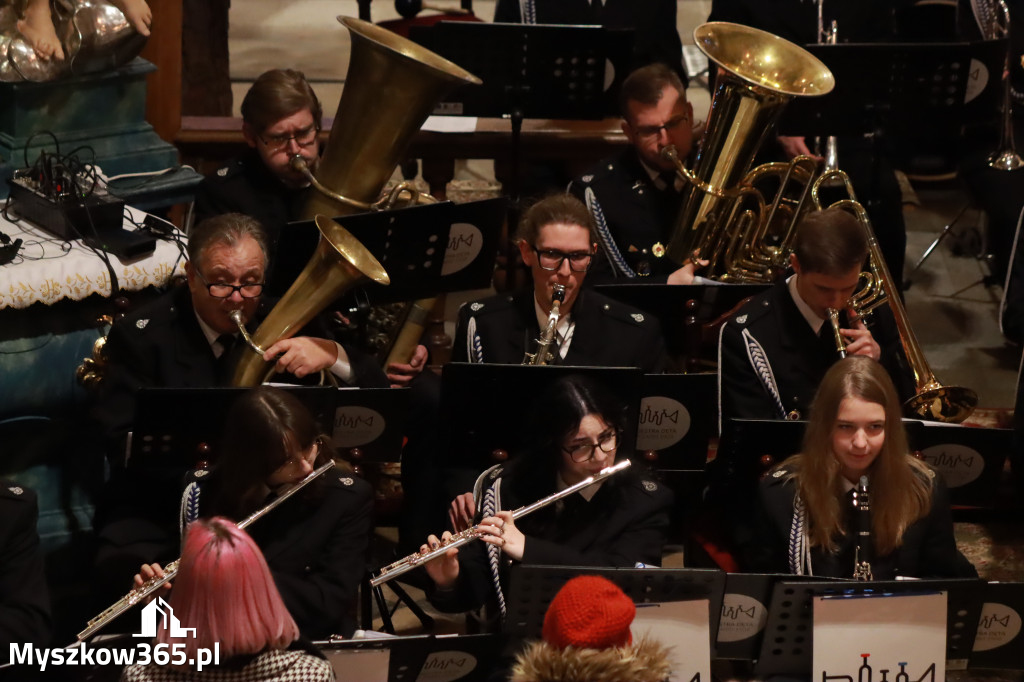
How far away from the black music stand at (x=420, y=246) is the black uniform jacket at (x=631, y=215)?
69cm

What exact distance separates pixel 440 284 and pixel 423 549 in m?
1.01

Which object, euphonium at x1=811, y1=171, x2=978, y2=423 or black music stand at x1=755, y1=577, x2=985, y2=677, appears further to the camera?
euphonium at x1=811, y1=171, x2=978, y2=423

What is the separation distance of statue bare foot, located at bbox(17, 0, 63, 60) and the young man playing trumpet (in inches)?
87.6

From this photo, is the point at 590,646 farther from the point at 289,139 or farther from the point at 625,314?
the point at 289,139

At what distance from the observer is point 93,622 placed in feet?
10.5

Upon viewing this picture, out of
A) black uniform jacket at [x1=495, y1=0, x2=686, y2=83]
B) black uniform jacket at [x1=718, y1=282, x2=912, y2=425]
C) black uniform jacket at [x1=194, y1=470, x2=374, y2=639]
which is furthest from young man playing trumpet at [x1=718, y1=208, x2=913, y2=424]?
black uniform jacket at [x1=495, y1=0, x2=686, y2=83]

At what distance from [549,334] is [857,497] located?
37.7 inches

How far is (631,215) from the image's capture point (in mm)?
4715

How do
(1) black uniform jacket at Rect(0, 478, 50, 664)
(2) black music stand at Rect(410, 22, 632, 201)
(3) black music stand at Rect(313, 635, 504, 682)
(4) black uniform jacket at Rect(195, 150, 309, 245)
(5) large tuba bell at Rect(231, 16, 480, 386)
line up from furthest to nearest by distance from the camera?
(2) black music stand at Rect(410, 22, 632, 201) → (4) black uniform jacket at Rect(195, 150, 309, 245) → (5) large tuba bell at Rect(231, 16, 480, 386) → (1) black uniform jacket at Rect(0, 478, 50, 664) → (3) black music stand at Rect(313, 635, 504, 682)

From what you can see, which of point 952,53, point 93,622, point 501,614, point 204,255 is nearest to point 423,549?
point 501,614

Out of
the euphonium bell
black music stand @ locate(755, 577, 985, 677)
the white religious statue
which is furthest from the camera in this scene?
the white religious statue

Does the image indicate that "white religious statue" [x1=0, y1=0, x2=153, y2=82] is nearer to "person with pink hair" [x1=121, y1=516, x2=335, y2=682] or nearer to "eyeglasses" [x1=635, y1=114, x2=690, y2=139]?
"eyeglasses" [x1=635, y1=114, x2=690, y2=139]

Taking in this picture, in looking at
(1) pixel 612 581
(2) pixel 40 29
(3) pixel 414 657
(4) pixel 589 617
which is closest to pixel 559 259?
(1) pixel 612 581

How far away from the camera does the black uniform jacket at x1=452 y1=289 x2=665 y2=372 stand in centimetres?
392
